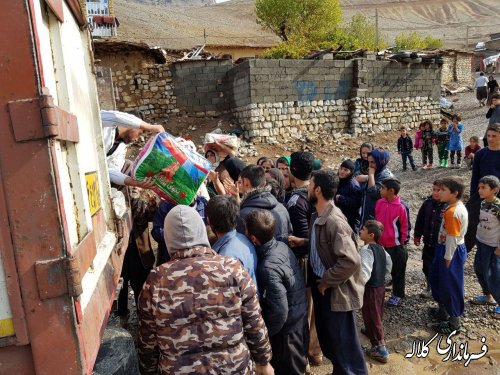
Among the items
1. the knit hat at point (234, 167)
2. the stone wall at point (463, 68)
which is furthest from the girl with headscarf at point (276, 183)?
the stone wall at point (463, 68)

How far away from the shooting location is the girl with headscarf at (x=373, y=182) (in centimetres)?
433

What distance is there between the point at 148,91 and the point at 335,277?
491 inches

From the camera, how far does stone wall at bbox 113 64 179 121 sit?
13445mm

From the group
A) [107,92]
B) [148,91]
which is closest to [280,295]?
[107,92]

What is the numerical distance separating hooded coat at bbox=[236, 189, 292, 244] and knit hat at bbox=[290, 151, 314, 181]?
512 millimetres

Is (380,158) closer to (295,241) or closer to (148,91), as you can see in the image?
(295,241)

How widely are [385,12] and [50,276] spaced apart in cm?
7524

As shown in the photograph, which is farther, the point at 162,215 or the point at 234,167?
the point at 234,167

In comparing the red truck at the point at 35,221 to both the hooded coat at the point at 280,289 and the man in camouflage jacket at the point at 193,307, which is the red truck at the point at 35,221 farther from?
the hooded coat at the point at 280,289

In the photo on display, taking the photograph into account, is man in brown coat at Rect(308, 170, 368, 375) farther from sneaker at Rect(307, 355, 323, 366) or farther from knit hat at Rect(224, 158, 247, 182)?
knit hat at Rect(224, 158, 247, 182)

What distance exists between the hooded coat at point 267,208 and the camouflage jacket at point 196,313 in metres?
0.99

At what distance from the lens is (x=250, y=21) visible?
5550cm

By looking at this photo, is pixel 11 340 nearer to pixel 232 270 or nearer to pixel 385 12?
pixel 232 270

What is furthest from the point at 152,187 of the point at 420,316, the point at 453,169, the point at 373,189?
the point at 453,169
